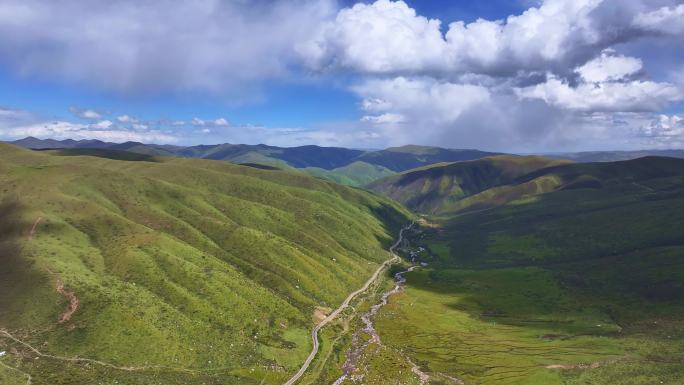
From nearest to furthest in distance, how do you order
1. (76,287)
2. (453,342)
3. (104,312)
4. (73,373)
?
(73,373) < (104,312) < (76,287) < (453,342)

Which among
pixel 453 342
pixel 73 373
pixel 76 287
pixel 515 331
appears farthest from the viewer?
pixel 515 331

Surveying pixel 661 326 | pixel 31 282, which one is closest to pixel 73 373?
pixel 31 282

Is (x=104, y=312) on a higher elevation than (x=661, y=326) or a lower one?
higher

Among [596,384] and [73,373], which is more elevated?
[73,373]

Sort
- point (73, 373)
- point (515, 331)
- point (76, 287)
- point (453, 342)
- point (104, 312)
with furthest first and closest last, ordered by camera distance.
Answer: point (515, 331), point (453, 342), point (76, 287), point (104, 312), point (73, 373)

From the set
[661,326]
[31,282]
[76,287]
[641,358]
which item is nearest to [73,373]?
[76,287]

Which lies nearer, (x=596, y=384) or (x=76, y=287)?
(x=596, y=384)

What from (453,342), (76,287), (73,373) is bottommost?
(453,342)

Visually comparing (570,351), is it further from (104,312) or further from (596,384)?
(104,312)

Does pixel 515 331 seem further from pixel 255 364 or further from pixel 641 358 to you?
pixel 255 364
